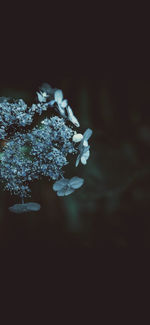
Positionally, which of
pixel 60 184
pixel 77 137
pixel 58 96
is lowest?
pixel 60 184

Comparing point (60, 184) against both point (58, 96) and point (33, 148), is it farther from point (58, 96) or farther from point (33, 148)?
point (58, 96)

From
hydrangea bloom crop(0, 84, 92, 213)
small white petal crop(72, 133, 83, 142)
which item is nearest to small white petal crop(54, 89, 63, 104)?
hydrangea bloom crop(0, 84, 92, 213)

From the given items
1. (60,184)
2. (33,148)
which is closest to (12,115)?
(33,148)

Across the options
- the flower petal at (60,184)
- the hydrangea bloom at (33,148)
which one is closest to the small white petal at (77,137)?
the hydrangea bloom at (33,148)

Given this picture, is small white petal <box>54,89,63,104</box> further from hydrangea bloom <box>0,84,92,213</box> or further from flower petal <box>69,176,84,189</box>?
flower petal <box>69,176,84,189</box>

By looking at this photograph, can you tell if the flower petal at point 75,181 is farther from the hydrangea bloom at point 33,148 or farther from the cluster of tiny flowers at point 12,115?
the cluster of tiny flowers at point 12,115

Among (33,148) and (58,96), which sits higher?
(58,96)

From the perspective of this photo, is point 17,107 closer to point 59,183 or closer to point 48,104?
point 48,104

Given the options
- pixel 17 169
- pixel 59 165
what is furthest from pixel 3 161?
pixel 59 165
